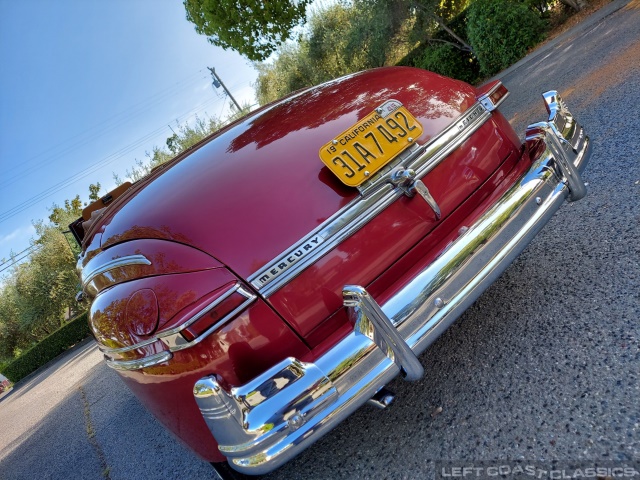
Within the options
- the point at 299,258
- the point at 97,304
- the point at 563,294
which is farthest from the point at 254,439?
the point at 563,294

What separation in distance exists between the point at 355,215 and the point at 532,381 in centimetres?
94

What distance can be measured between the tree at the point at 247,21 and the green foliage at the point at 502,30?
19.8 ft

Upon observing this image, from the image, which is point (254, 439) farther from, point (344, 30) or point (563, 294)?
point (344, 30)

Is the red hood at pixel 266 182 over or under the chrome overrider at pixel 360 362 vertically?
over

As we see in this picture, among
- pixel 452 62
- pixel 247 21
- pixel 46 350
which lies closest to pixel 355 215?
pixel 452 62

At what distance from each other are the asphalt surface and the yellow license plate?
3.25 feet

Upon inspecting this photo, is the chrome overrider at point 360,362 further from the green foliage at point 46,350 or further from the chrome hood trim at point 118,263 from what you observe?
the green foliage at point 46,350

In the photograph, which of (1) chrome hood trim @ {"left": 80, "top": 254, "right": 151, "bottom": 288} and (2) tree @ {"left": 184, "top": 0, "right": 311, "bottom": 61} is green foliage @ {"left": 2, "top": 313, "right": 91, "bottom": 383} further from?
(1) chrome hood trim @ {"left": 80, "top": 254, "right": 151, "bottom": 288}

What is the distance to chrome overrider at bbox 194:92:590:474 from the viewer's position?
1.25 metres

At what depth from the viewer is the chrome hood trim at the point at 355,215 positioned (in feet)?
4.87

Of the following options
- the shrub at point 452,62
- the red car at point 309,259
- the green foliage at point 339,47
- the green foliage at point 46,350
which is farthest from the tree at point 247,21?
the red car at point 309,259

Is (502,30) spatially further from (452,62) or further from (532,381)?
(532,381)

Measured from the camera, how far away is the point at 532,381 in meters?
1.65

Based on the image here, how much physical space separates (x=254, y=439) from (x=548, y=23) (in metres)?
12.4
